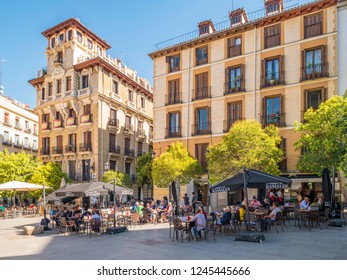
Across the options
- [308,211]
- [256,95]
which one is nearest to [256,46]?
[256,95]

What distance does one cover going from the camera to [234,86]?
92.5 feet

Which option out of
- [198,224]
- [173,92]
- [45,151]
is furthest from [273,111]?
[45,151]

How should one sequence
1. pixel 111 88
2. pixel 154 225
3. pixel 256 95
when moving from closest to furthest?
1. pixel 154 225
2. pixel 256 95
3. pixel 111 88

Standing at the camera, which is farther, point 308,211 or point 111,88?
point 111,88

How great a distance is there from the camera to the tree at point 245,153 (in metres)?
21.7

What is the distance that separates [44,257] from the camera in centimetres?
1007

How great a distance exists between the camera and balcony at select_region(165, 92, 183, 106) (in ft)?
101

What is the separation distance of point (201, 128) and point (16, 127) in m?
32.6

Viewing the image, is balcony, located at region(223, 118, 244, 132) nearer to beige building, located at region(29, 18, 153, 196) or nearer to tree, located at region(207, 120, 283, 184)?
tree, located at region(207, 120, 283, 184)

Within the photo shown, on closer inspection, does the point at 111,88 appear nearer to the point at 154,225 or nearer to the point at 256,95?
the point at 256,95

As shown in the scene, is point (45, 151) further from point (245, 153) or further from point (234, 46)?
point (245, 153)

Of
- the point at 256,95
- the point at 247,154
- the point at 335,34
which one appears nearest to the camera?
the point at 247,154

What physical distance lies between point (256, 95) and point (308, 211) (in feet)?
48.6

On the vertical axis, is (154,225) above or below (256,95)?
A: below
